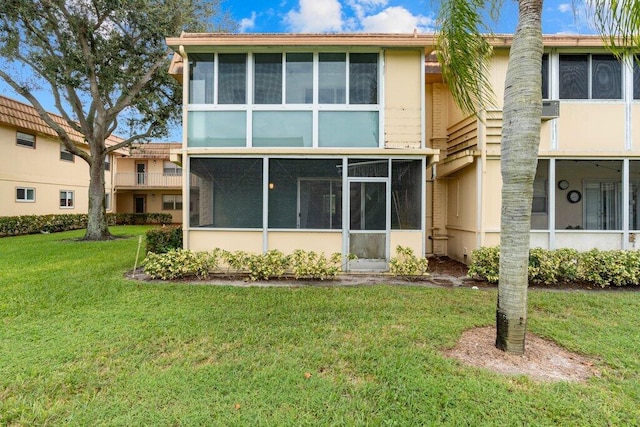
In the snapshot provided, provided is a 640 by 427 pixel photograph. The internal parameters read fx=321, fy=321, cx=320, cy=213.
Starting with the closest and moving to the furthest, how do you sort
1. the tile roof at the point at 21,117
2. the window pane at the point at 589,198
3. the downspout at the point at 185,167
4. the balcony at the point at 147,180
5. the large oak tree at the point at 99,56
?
the downspout at the point at 185,167 → the window pane at the point at 589,198 → the large oak tree at the point at 99,56 → the tile roof at the point at 21,117 → the balcony at the point at 147,180

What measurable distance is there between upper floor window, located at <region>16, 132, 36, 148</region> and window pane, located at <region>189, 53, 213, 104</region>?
15355 millimetres

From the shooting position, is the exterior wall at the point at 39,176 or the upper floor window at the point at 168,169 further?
the upper floor window at the point at 168,169

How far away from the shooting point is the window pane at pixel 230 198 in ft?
26.5

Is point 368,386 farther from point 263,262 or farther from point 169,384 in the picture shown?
point 263,262

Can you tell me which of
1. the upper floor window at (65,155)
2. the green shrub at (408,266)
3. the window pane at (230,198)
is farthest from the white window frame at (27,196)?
the green shrub at (408,266)

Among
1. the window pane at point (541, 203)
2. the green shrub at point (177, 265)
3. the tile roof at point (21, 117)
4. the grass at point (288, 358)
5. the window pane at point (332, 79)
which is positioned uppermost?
the tile roof at point (21, 117)

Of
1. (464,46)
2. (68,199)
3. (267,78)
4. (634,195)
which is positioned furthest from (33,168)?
(634,195)

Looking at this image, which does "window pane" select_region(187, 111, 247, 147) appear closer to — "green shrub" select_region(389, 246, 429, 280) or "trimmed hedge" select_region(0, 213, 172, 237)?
"green shrub" select_region(389, 246, 429, 280)

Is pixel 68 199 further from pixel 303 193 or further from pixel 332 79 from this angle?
pixel 332 79

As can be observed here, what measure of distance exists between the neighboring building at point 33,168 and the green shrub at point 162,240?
13.3m

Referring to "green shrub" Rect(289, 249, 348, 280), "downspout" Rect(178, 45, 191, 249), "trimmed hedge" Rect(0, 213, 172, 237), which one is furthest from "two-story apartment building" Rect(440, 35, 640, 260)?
"trimmed hedge" Rect(0, 213, 172, 237)

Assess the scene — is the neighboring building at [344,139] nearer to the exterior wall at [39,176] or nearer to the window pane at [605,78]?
the window pane at [605,78]

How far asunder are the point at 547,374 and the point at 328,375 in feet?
7.51

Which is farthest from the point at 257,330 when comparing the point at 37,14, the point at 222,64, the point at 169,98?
the point at 37,14
